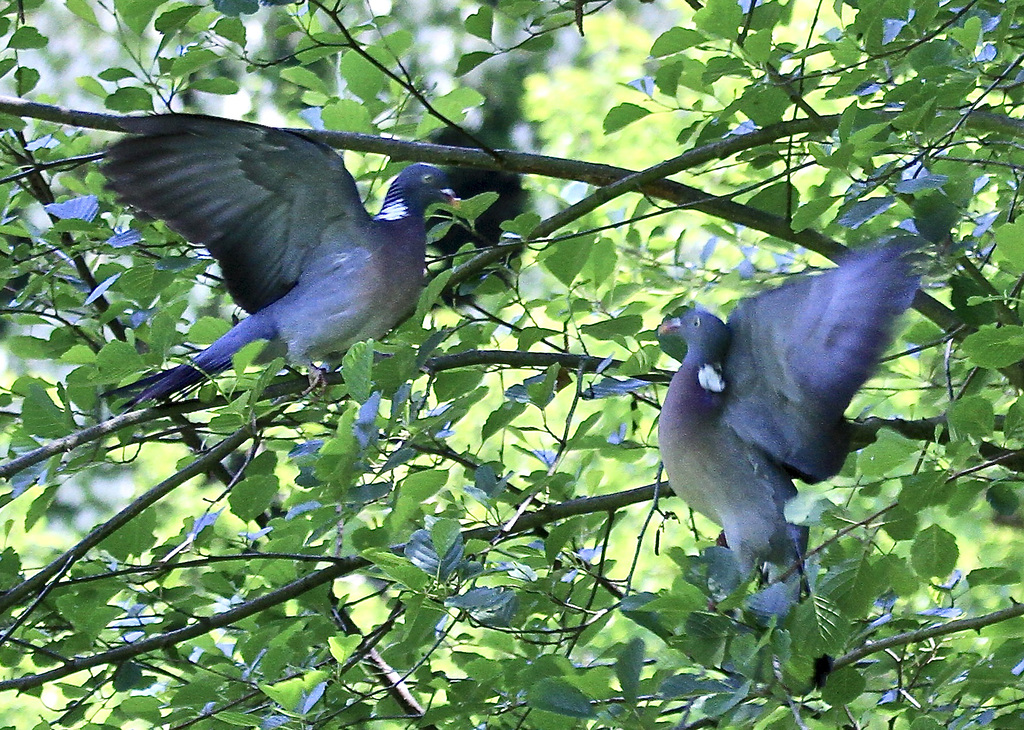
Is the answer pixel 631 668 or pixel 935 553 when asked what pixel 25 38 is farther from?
pixel 935 553

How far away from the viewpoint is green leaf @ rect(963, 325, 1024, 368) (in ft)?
6.30

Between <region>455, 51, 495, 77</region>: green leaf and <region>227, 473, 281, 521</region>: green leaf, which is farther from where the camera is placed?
<region>455, 51, 495, 77</region>: green leaf

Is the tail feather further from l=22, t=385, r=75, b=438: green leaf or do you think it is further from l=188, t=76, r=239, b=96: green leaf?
l=188, t=76, r=239, b=96: green leaf

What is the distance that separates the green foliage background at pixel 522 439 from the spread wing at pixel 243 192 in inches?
Result: 4.3

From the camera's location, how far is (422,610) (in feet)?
7.00

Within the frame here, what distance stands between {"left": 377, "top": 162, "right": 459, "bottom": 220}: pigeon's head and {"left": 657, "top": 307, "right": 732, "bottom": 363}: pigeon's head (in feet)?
3.46

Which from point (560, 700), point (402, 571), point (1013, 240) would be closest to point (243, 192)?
point (402, 571)

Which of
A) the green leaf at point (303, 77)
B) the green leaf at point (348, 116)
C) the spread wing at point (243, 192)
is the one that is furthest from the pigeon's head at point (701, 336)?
the green leaf at point (303, 77)

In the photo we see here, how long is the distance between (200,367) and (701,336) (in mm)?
1181

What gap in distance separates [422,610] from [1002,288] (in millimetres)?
1611

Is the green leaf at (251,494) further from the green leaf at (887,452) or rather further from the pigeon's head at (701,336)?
the green leaf at (887,452)

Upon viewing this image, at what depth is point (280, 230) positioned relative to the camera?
3.30m

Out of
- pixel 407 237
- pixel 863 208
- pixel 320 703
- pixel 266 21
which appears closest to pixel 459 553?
pixel 320 703

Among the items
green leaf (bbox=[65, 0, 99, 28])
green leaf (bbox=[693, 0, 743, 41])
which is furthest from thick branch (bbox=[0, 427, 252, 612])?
green leaf (bbox=[693, 0, 743, 41])
